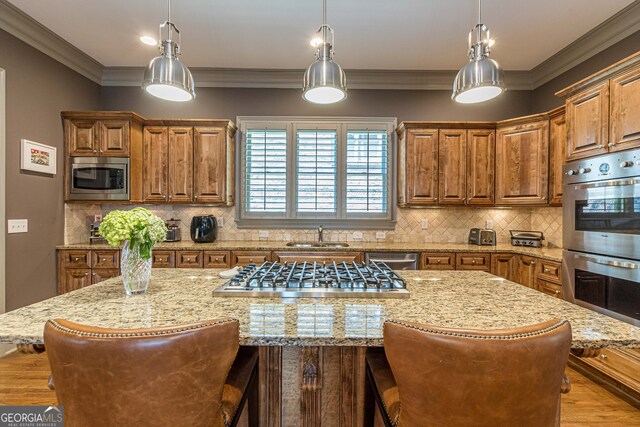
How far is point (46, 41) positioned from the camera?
319cm

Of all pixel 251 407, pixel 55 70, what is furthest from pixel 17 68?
pixel 251 407

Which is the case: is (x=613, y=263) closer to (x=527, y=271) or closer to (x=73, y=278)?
(x=527, y=271)

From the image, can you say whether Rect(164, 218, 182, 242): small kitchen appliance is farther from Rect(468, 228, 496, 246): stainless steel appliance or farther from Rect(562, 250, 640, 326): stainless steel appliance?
Rect(562, 250, 640, 326): stainless steel appliance

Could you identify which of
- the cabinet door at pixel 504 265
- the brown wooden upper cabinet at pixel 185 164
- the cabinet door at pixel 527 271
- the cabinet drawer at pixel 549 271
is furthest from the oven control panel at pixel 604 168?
the brown wooden upper cabinet at pixel 185 164

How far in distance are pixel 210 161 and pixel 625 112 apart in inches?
150

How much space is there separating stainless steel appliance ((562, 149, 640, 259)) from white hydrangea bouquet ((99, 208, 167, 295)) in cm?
303

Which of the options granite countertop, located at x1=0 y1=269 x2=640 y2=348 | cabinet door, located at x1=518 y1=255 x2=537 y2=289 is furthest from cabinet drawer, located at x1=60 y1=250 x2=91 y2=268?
cabinet door, located at x1=518 y1=255 x2=537 y2=289

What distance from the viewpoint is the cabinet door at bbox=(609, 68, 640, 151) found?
2180 mm

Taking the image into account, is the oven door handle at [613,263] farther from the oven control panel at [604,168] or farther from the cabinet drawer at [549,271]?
the oven control panel at [604,168]

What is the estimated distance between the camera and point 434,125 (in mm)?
3727

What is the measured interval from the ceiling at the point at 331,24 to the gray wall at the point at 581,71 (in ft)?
0.95

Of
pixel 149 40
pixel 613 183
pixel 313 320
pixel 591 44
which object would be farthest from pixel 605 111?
pixel 149 40

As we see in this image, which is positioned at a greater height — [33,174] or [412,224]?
[33,174]

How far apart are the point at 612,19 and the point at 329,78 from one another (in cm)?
307
